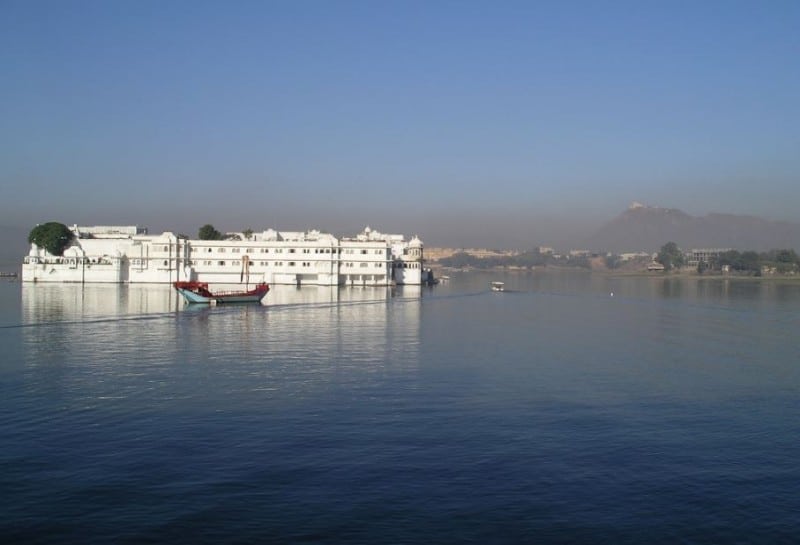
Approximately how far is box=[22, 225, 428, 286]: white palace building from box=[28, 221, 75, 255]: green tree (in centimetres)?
85

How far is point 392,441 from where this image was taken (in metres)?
13.9

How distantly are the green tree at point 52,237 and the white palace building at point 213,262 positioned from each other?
2.78 ft

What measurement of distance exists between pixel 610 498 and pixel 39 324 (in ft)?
97.0

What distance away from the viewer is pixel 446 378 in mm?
21141

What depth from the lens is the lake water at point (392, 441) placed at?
399 inches

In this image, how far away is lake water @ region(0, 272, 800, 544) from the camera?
33.2 feet

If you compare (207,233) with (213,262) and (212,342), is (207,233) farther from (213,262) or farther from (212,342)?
(212,342)

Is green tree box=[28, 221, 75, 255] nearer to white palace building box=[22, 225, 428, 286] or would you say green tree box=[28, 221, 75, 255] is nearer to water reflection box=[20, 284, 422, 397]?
white palace building box=[22, 225, 428, 286]

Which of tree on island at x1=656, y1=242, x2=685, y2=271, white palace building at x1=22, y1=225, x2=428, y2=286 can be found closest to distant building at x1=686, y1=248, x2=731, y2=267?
tree on island at x1=656, y1=242, x2=685, y2=271

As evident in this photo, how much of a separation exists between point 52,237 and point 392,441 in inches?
2955

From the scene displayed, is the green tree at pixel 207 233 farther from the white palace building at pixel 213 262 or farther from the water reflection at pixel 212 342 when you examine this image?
the water reflection at pixel 212 342

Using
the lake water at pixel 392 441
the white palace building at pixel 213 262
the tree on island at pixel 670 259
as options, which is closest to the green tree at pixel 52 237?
the white palace building at pixel 213 262

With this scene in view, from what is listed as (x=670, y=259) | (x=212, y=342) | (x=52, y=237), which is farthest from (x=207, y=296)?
(x=670, y=259)

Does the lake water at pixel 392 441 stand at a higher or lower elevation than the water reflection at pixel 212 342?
lower
